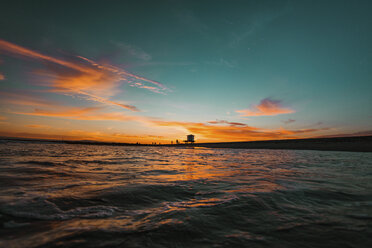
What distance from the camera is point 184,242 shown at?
7.14 ft

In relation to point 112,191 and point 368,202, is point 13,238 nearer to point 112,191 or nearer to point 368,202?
point 112,191

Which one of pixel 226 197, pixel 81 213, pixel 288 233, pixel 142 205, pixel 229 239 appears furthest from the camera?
pixel 226 197

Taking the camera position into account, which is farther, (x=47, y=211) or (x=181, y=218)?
(x=47, y=211)

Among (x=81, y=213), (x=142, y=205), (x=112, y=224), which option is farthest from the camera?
(x=142, y=205)

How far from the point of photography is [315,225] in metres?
2.71

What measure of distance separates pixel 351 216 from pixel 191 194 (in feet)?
10.9

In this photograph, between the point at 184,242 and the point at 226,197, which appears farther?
the point at 226,197

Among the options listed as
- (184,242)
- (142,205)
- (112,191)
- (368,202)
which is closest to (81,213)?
(142,205)

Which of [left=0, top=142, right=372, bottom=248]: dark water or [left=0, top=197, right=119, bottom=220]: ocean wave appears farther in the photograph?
[left=0, top=197, right=119, bottom=220]: ocean wave

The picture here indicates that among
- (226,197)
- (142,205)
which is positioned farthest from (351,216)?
(142,205)

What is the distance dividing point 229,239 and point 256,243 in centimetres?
35

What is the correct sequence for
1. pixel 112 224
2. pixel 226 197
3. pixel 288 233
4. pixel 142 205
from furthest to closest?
pixel 226 197 → pixel 142 205 → pixel 112 224 → pixel 288 233

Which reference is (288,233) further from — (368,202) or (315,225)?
(368,202)

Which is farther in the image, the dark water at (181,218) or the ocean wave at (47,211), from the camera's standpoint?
the ocean wave at (47,211)
